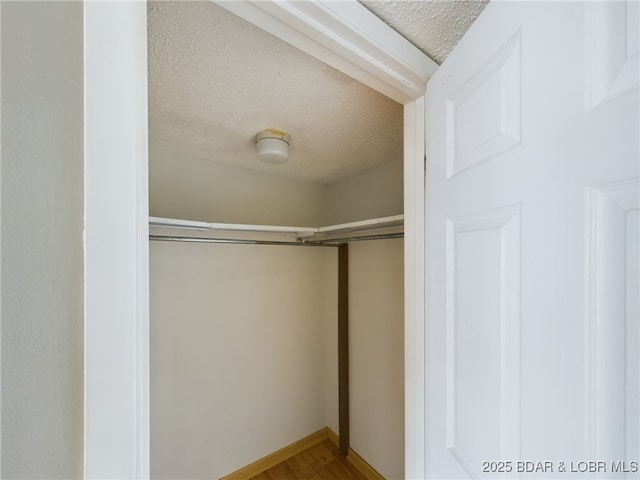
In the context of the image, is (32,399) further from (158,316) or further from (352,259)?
(352,259)

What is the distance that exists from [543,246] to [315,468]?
2.03 metres

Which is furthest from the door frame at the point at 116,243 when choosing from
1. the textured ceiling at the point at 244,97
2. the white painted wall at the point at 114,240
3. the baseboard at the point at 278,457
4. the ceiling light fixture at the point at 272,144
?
the baseboard at the point at 278,457

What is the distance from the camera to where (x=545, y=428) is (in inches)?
13.5

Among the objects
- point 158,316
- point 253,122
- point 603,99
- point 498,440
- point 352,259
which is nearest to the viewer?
point 603,99

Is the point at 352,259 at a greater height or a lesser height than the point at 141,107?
lesser

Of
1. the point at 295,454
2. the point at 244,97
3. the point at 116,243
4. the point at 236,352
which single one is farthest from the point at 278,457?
the point at 244,97

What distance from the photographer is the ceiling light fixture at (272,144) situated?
44.0 inches

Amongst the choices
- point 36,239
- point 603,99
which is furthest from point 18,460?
point 603,99

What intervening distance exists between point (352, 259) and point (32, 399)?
1515 mm

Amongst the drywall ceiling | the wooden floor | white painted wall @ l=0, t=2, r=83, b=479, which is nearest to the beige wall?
the wooden floor

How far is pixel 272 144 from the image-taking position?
1121 millimetres

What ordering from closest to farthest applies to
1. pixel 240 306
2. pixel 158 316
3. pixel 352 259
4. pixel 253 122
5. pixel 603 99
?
pixel 603 99
pixel 253 122
pixel 158 316
pixel 240 306
pixel 352 259

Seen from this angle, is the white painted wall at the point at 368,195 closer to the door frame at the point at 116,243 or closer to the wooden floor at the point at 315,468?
the door frame at the point at 116,243

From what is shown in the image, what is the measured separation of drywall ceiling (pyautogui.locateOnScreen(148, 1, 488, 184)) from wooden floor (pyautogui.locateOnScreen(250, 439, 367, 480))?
2036 millimetres
